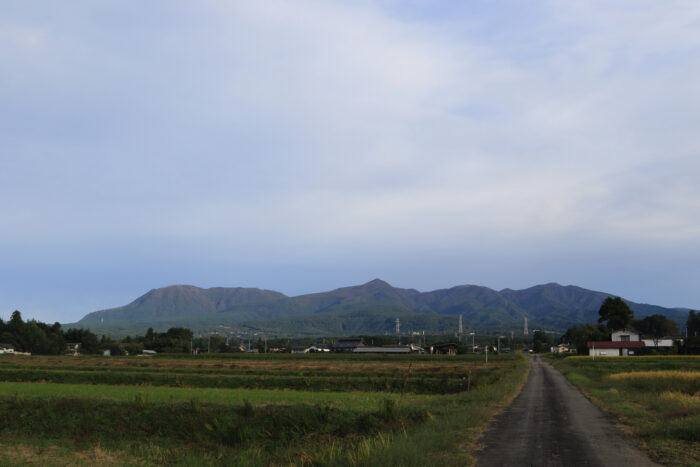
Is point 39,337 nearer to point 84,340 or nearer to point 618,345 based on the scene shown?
point 84,340

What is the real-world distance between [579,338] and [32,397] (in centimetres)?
15530

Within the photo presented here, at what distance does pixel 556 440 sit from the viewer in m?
19.0

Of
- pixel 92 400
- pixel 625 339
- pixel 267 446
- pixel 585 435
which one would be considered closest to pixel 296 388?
pixel 92 400

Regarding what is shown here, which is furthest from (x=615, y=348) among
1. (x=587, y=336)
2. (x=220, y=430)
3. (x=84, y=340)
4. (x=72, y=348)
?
(x=72, y=348)

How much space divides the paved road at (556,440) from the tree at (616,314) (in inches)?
5272

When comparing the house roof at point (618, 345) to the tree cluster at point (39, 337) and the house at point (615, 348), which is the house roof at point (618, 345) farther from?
the tree cluster at point (39, 337)

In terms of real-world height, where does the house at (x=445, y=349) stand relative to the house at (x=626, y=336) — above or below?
below

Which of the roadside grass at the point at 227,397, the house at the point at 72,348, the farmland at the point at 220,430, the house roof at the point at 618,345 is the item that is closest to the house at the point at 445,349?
the house roof at the point at 618,345

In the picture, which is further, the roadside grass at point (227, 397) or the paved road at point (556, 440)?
the roadside grass at point (227, 397)

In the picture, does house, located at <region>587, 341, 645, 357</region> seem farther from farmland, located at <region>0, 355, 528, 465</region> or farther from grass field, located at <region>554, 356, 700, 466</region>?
farmland, located at <region>0, 355, 528, 465</region>

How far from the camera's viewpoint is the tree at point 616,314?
148250 millimetres

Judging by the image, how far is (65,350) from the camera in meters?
150

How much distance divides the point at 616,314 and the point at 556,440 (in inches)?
5817

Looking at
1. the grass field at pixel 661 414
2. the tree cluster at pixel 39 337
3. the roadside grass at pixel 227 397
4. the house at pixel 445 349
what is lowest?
the house at pixel 445 349
